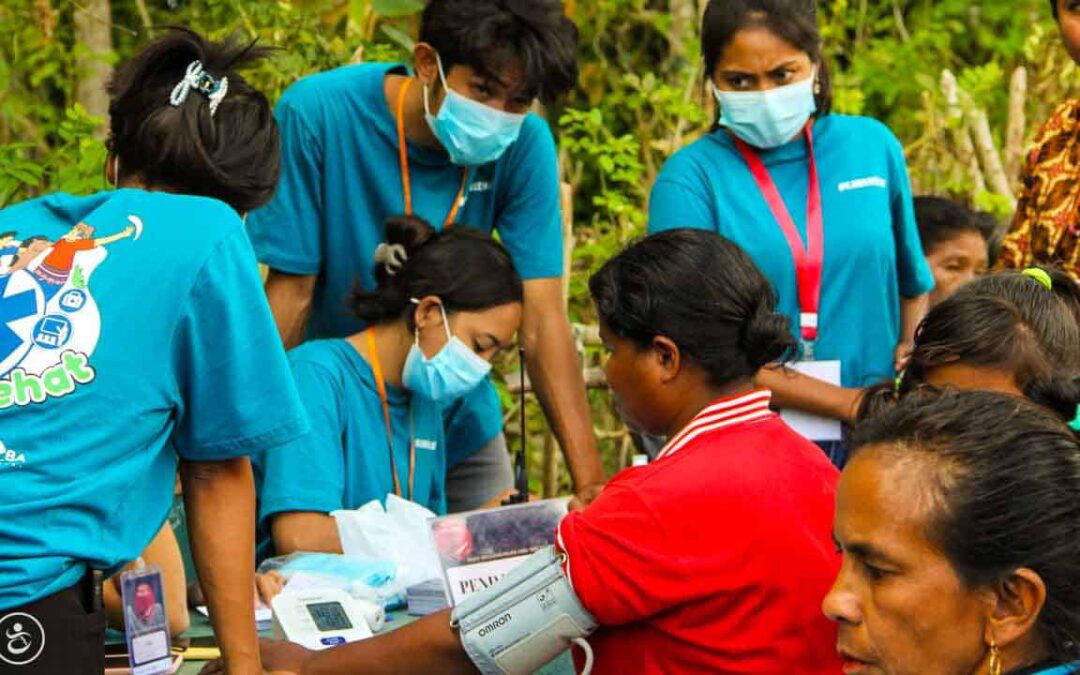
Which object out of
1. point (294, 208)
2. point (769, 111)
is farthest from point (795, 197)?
point (294, 208)

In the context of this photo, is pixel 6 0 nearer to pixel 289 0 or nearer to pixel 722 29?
pixel 289 0

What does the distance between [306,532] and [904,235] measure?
5.43 feet

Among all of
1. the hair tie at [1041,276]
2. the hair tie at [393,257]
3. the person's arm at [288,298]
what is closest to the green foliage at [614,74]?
the person's arm at [288,298]

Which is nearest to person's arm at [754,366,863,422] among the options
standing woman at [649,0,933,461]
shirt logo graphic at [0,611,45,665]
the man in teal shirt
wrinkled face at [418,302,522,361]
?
standing woman at [649,0,933,461]

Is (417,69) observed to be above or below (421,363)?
above

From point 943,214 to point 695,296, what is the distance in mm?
2447

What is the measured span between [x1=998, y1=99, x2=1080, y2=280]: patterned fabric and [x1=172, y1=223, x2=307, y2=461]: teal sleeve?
202cm

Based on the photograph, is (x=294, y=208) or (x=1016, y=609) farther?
(x=294, y=208)

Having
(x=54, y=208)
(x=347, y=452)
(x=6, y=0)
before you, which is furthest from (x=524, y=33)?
(x=6, y=0)

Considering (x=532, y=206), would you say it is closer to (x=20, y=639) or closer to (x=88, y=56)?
(x=20, y=639)

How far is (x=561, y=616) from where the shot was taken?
2.31 meters

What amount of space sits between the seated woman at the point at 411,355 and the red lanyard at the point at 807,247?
0.63 metres

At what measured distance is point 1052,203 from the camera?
359cm

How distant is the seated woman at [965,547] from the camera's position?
1801 mm
